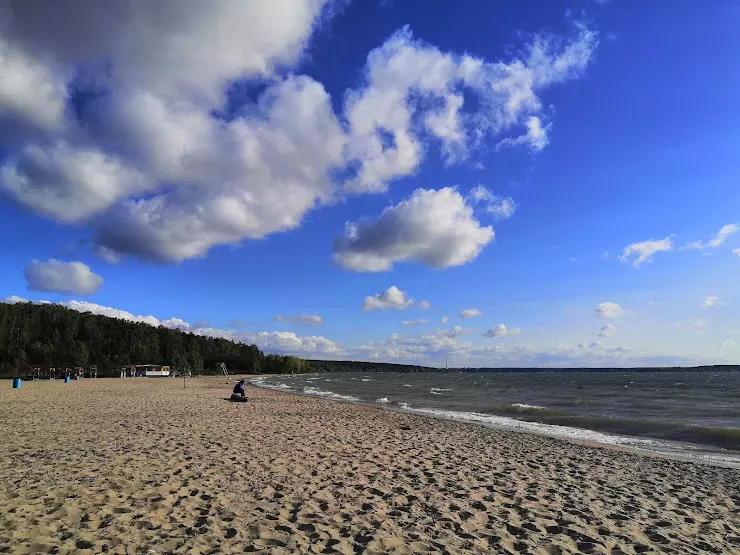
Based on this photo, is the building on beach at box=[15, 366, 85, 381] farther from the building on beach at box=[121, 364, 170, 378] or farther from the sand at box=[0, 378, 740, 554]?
the sand at box=[0, 378, 740, 554]

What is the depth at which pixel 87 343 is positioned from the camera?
91312 millimetres

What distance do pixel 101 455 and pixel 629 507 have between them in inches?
395

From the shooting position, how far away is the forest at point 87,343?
78.6m

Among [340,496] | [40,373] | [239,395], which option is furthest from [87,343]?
[340,496]

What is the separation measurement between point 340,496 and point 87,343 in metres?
102

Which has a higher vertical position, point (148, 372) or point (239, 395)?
point (239, 395)

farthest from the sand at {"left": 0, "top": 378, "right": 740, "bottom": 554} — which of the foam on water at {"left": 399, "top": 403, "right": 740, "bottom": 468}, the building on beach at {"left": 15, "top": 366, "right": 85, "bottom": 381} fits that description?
the building on beach at {"left": 15, "top": 366, "right": 85, "bottom": 381}

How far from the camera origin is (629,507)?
286 inches

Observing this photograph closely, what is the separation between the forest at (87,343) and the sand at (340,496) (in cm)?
7264

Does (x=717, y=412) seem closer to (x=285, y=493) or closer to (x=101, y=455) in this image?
(x=285, y=493)

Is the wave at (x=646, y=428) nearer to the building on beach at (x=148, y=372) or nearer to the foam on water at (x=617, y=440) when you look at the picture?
the foam on water at (x=617, y=440)

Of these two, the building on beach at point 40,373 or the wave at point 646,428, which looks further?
the building on beach at point 40,373

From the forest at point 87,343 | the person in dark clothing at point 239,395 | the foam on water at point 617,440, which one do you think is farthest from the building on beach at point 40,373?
the foam on water at point 617,440

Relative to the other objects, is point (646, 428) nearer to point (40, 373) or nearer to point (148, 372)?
point (40, 373)
